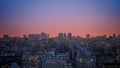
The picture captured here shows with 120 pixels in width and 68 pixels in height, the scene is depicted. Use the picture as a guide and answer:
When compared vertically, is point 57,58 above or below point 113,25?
below

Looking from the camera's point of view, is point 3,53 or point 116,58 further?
point 116,58

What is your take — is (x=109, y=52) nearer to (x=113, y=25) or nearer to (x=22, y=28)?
(x=113, y=25)

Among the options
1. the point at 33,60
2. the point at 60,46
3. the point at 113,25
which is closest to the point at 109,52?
Result: the point at 113,25

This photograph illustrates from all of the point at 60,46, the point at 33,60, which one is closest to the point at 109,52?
the point at 60,46

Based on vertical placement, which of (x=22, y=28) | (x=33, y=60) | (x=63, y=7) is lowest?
(x=33, y=60)

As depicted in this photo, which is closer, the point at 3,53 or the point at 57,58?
the point at 3,53

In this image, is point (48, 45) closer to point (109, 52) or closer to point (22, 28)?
point (22, 28)
